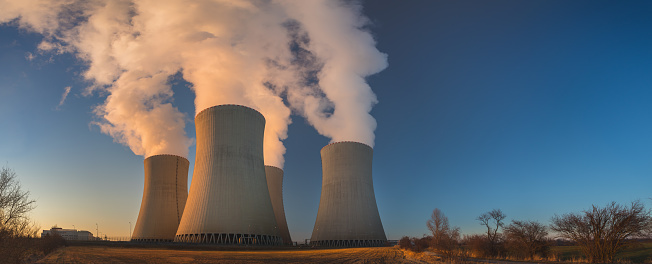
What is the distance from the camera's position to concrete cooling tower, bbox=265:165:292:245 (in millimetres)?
42031

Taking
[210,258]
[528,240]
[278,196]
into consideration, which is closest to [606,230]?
[528,240]

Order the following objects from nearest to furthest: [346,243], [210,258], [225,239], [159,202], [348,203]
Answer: [210,258] → [225,239] → [348,203] → [346,243] → [159,202]

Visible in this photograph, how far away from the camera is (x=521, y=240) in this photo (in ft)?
73.1

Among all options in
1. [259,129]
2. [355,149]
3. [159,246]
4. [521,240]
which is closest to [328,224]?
[355,149]

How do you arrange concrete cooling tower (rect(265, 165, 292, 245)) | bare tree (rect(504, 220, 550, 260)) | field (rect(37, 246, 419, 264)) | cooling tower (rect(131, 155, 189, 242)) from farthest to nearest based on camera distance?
1. concrete cooling tower (rect(265, 165, 292, 245))
2. cooling tower (rect(131, 155, 189, 242))
3. bare tree (rect(504, 220, 550, 260))
4. field (rect(37, 246, 419, 264))

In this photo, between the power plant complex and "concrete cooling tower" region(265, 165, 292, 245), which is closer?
the power plant complex

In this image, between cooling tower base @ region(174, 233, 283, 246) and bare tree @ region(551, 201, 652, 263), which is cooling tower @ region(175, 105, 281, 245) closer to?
cooling tower base @ region(174, 233, 283, 246)

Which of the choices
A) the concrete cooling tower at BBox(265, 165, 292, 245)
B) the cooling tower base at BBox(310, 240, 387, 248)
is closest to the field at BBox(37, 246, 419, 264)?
the cooling tower base at BBox(310, 240, 387, 248)

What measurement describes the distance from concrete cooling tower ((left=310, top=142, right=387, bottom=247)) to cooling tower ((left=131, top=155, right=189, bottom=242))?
14.5 metres

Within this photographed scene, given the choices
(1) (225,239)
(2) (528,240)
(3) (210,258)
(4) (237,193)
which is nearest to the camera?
(3) (210,258)

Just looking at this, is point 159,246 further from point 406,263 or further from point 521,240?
point 521,240

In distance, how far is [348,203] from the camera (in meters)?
33.6

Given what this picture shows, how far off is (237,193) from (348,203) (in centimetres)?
1099

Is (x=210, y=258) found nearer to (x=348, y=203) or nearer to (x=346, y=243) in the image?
(x=348, y=203)
